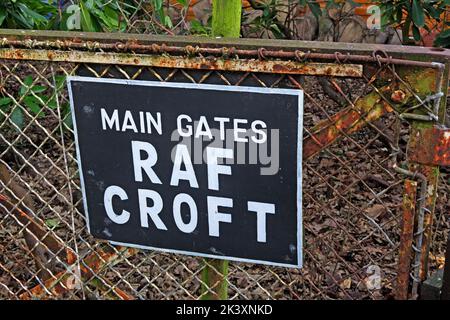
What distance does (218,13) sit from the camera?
2299mm

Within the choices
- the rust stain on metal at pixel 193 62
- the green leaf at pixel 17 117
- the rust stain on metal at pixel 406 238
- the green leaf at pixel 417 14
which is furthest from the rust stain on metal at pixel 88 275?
the green leaf at pixel 417 14

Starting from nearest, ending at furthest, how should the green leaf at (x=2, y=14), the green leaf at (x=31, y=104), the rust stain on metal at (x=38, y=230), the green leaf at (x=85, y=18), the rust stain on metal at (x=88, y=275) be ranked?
the rust stain on metal at (x=88, y=275), the rust stain on metal at (x=38, y=230), the green leaf at (x=85, y=18), the green leaf at (x=2, y=14), the green leaf at (x=31, y=104)

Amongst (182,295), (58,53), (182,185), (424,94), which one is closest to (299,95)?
(424,94)

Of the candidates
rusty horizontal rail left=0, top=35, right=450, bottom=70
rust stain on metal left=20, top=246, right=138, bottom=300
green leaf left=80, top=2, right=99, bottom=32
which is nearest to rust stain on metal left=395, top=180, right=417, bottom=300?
rusty horizontal rail left=0, top=35, right=450, bottom=70

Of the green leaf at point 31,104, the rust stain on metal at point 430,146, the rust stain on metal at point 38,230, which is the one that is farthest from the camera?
the green leaf at point 31,104

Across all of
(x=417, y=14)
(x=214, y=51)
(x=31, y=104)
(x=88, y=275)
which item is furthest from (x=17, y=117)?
(x=417, y=14)

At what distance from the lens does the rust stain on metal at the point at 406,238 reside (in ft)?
6.57

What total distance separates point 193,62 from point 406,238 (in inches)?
32.7

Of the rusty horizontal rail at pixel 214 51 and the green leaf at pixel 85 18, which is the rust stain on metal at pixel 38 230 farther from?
the green leaf at pixel 85 18

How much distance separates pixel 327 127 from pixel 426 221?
1.31 ft

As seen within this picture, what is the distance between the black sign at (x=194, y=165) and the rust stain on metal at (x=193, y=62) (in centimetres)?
7

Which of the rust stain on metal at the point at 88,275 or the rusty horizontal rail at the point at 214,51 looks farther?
the rust stain on metal at the point at 88,275

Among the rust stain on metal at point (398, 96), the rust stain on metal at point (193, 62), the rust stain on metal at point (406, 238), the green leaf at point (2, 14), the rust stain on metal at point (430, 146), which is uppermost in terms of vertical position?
the green leaf at point (2, 14)

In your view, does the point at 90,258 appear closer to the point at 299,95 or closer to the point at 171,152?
the point at 171,152
